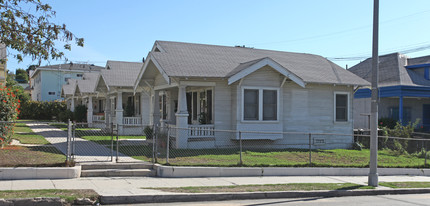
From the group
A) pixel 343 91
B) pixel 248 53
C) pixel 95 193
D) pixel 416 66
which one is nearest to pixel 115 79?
pixel 248 53

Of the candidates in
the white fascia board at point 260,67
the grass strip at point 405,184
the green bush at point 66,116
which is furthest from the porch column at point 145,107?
the grass strip at point 405,184

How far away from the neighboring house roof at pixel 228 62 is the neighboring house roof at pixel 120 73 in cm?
460

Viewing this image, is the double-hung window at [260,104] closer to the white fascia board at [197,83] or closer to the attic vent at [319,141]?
the white fascia board at [197,83]

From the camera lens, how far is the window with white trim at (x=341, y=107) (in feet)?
67.5

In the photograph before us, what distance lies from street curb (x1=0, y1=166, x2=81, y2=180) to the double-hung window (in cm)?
833

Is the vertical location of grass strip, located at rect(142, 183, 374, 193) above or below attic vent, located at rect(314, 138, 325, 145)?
below

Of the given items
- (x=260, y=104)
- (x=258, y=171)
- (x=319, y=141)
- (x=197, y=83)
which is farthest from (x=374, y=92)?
(x=319, y=141)

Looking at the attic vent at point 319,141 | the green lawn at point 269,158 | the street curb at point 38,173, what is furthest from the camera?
the attic vent at point 319,141

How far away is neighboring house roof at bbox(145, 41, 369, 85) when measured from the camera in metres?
17.2

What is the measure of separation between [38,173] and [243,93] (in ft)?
30.0

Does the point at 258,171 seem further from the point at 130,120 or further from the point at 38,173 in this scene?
the point at 130,120

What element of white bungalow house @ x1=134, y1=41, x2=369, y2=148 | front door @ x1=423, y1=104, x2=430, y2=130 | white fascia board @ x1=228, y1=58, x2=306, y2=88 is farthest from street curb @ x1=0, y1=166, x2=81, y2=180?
front door @ x1=423, y1=104, x2=430, y2=130

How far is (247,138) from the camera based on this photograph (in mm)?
17266

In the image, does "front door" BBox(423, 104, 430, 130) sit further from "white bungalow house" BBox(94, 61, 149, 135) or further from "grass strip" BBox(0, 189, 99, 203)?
"grass strip" BBox(0, 189, 99, 203)
